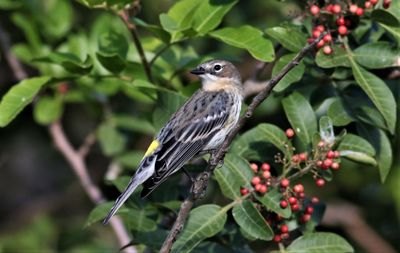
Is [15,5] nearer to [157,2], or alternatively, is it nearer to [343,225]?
[157,2]

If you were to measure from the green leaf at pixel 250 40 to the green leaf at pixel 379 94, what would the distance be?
0.58 m

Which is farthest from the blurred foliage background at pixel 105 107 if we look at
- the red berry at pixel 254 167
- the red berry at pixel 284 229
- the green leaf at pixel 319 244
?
the green leaf at pixel 319 244

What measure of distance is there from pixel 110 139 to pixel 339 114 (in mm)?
2578

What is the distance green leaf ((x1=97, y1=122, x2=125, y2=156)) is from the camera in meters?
6.80

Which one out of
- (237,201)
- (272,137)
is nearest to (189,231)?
(237,201)

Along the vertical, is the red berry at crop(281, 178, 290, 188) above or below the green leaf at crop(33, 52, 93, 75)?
below

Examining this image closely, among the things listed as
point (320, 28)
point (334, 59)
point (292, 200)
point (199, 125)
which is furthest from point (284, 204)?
point (199, 125)

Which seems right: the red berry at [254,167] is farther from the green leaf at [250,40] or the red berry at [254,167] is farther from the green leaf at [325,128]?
the green leaf at [250,40]

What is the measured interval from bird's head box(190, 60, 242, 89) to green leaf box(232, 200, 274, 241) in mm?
1402

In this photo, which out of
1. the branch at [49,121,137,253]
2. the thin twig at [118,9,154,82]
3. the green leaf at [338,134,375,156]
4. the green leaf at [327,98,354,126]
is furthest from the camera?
the branch at [49,121,137,253]

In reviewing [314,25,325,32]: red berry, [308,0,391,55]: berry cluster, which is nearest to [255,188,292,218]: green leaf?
[308,0,391,55]: berry cluster

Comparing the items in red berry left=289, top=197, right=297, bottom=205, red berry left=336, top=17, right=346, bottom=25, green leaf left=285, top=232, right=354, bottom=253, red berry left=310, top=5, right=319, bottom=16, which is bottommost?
green leaf left=285, top=232, right=354, bottom=253

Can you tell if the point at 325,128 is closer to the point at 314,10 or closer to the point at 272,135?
the point at 272,135

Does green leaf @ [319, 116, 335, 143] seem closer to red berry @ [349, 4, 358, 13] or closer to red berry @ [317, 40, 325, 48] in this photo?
red berry @ [317, 40, 325, 48]
